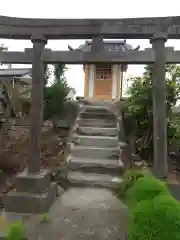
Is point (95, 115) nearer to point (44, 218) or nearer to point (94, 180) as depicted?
point (94, 180)

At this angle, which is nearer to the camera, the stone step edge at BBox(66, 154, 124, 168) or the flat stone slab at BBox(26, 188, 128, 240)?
the flat stone slab at BBox(26, 188, 128, 240)

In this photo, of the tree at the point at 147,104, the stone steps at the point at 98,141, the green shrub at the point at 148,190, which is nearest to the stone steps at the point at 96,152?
the stone steps at the point at 98,141

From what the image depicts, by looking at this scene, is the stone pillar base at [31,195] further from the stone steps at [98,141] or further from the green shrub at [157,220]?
the stone steps at [98,141]

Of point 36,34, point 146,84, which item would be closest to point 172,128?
point 146,84

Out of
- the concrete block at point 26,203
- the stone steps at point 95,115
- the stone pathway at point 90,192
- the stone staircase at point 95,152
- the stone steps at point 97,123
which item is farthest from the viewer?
the stone steps at point 95,115

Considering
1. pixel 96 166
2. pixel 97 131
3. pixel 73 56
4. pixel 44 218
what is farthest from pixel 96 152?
pixel 44 218

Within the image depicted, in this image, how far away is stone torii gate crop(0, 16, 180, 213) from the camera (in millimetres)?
5246

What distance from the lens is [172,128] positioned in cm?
768

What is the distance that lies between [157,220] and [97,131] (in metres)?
6.95

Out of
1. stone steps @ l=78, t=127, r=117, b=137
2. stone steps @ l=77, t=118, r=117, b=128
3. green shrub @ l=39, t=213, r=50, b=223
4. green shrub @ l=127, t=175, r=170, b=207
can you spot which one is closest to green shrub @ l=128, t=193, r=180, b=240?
green shrub @ l=127, t=175, r=170, b=207

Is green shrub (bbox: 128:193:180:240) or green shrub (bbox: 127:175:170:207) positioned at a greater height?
green shrub (bbox: 127:175:170:207)

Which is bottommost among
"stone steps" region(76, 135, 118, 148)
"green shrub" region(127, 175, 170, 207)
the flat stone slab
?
the flat stone slab

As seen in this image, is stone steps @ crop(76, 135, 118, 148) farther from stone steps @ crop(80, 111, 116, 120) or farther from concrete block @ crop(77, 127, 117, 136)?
stone steps @ crop(80, 111, 116, 120)

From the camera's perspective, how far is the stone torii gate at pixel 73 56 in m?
5.25
